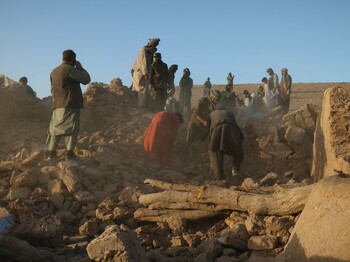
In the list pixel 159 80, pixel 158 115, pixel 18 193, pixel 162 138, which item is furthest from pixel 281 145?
pixel 18 193

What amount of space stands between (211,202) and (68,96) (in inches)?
118

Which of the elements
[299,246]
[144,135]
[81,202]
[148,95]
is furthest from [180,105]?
[299,246]

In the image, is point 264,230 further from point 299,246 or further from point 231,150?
point 231,150

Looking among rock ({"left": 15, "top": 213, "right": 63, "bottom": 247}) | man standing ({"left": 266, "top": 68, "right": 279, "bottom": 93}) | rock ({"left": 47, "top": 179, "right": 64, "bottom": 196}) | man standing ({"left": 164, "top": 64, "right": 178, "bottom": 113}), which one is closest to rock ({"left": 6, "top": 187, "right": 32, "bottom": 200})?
rock ({"left": 47, "top": 179, "right": 64, "bottom": 196})

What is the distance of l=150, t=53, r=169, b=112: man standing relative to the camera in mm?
9633

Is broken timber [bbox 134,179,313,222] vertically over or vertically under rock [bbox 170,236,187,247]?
over

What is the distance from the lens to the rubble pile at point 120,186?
143 inches

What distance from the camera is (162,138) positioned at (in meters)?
7.98

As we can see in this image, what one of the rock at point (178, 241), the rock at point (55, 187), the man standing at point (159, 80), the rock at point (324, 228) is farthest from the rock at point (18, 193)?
the man standing at point (159, 80)

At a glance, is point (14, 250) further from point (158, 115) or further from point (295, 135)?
point (295, 135)

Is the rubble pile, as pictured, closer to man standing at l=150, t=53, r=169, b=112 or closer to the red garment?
the red garment

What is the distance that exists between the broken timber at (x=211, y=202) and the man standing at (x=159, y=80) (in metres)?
4.64

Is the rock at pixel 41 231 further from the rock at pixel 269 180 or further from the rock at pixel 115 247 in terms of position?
the rock at pixel 269 180

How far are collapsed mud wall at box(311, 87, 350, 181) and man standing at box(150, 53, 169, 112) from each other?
4.79 m
